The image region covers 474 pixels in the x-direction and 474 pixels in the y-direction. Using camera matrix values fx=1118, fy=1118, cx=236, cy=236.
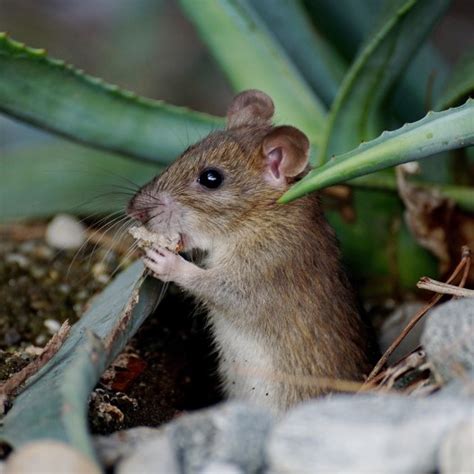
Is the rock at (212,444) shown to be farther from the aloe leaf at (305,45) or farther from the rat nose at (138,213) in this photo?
the aloe leaf at (305,45)

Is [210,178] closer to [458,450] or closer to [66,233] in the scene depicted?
[66,233]

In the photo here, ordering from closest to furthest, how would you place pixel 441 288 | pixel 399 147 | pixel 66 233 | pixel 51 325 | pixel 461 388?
pixel 461 388 → pixel 399 147 → pixel 441 288 → pixel 51 325 → pixel 66 233

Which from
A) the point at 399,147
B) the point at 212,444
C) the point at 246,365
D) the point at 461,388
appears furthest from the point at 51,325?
A: the point at 461,388

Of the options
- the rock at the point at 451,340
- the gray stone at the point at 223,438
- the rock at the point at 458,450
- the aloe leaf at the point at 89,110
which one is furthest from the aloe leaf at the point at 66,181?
the rock at the point at 458,450

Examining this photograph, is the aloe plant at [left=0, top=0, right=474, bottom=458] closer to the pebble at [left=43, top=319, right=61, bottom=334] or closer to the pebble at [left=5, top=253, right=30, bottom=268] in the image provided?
the pebble at [left=5, top=253, right=30, bottom=268]

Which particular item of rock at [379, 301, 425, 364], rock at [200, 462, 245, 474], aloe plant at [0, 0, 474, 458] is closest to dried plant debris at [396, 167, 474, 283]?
aloe plant at [0, 0, 474, 458]

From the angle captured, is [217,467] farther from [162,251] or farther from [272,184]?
[272,184]
